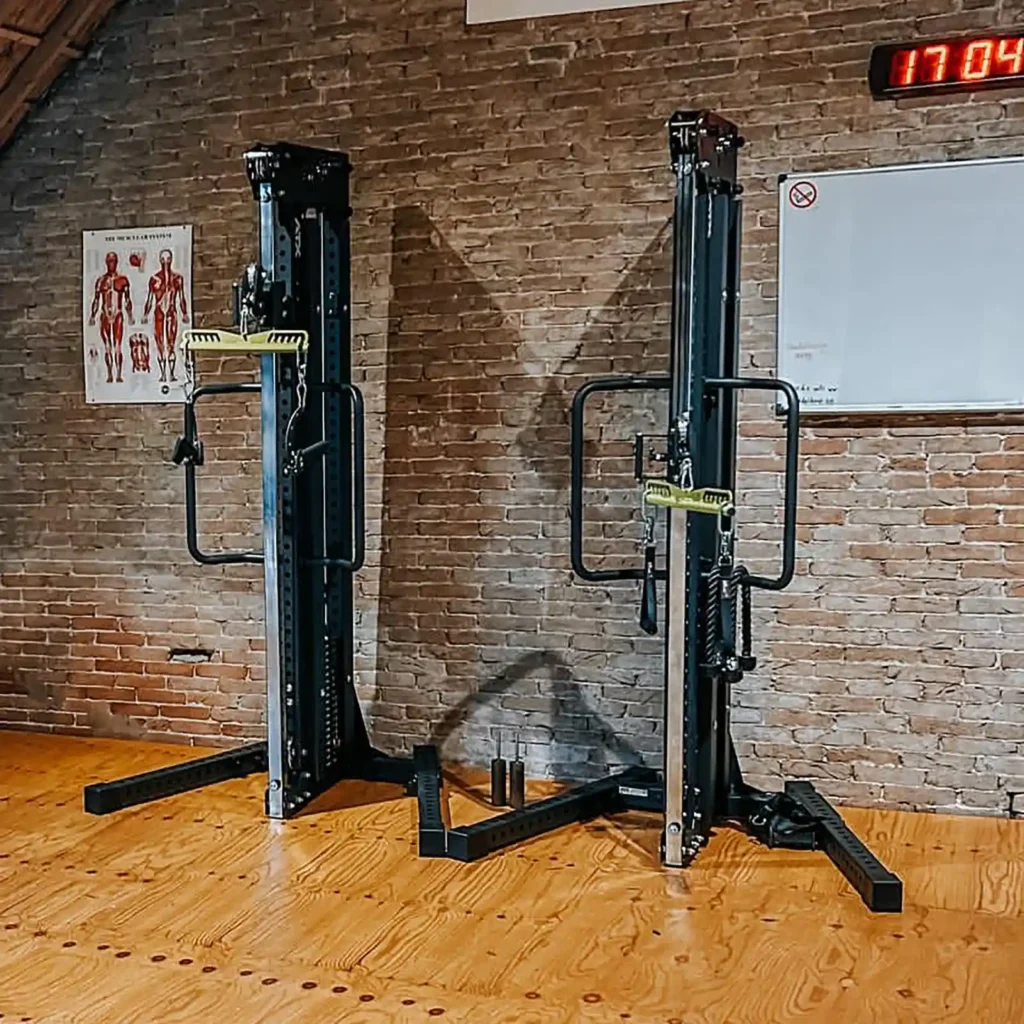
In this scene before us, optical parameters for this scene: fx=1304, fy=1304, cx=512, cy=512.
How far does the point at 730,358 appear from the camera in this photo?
4.48 m

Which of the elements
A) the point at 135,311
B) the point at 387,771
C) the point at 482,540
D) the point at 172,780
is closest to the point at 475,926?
the point at 387,771

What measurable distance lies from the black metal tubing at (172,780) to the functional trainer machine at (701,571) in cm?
94

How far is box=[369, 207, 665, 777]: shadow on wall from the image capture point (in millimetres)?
5098

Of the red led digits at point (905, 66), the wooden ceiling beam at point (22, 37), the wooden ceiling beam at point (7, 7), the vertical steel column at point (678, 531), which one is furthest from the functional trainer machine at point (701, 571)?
the wooden ceiling beam at point (22, 37)

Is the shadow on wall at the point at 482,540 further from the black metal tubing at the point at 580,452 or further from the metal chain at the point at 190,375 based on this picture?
the metal chain at the point at 190,375

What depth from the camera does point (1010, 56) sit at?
4449 millimetres

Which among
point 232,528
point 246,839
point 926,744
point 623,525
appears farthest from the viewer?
point 232,528

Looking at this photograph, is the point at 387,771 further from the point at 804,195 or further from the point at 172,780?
the point at 804,195

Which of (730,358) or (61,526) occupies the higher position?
(730,358)

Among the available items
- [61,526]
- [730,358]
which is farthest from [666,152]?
[61,526]

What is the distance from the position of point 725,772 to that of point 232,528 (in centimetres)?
233

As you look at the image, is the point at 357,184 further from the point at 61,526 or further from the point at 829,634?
the point at 829,634

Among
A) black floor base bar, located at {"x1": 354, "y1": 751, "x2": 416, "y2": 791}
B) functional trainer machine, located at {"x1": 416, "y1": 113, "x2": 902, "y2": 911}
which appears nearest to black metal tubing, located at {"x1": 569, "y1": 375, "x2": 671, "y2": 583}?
functional trainer machine, located at {"x1": 416, "y1": 113, "x2": 902, "y2": 911}

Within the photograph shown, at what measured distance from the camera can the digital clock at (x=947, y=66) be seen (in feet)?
14.6
